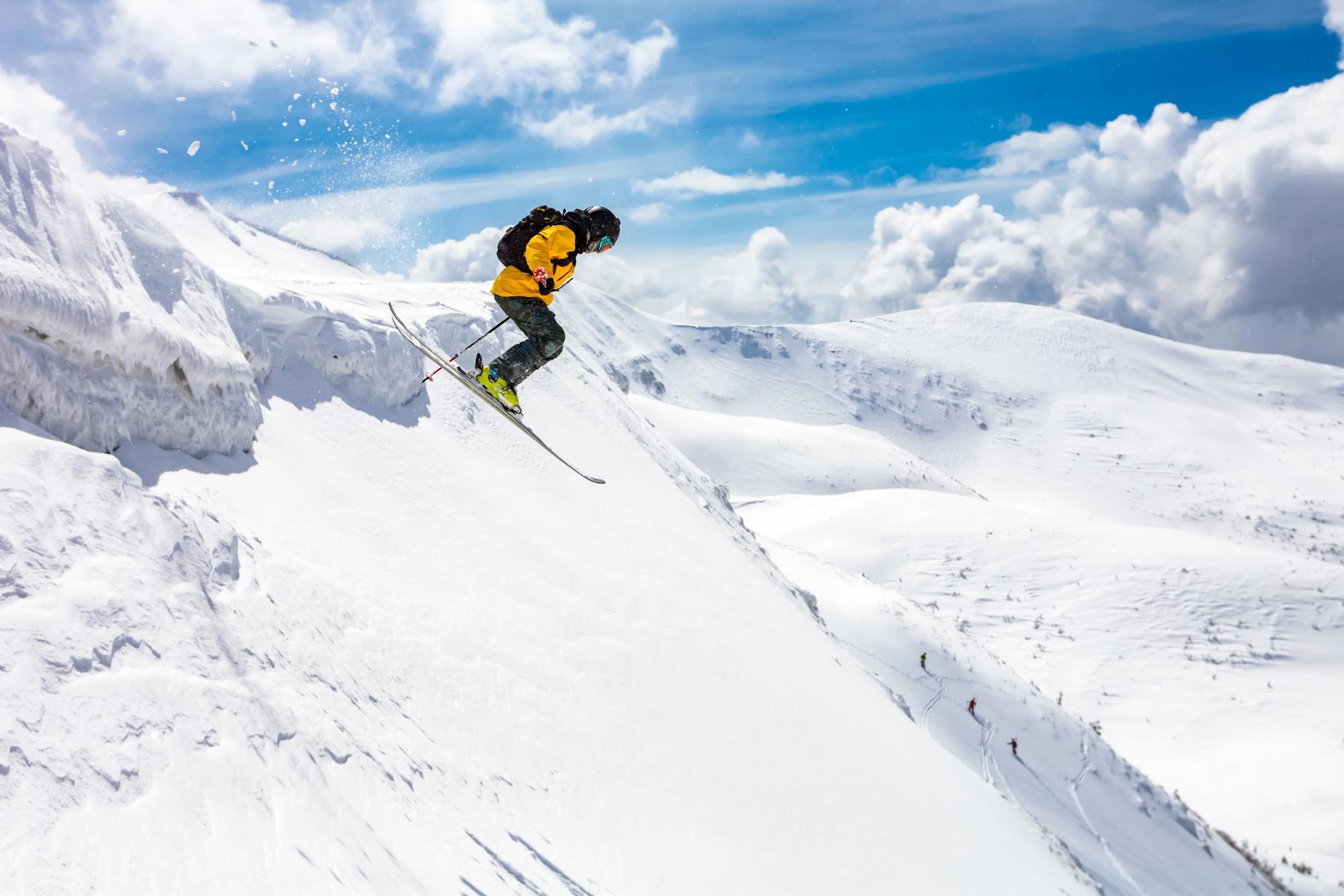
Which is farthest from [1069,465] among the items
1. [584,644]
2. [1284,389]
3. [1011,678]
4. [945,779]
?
[584,644]

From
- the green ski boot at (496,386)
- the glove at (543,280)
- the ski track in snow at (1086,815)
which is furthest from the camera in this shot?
the ski track in snow at (1086,815)

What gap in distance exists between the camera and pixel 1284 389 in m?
174

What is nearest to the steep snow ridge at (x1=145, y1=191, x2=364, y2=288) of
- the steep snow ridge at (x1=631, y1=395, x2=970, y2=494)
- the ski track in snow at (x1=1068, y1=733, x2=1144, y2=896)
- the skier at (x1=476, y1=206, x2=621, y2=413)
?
the steep snow ridge at (x1=631, y1=395, x2=970, y2=494)

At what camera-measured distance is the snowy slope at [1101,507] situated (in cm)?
4153

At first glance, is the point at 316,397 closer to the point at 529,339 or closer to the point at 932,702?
the point at 529,339

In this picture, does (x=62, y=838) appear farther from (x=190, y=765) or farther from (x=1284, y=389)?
(x=1284, y=389)

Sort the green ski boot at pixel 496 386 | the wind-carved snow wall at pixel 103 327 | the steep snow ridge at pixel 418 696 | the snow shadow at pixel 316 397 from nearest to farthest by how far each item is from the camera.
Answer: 1. the steep snow ridge at pixel 418 696
2. the wind-carved snow wall at pixel 103 327
3. the green ski boot at pixel 496 386
4. the snow shadow at pixel 316 397

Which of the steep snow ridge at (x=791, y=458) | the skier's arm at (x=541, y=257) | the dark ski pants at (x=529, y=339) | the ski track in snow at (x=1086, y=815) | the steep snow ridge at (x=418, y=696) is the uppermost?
the skier's arm at (x=541, y=257)

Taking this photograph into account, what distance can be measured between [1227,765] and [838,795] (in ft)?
119

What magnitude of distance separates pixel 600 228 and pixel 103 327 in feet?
17.9

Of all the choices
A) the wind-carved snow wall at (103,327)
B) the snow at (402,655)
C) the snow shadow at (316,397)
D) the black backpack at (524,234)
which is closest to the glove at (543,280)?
the black backpack at (524,234)

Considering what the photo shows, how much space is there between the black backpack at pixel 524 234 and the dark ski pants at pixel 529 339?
0.49 metres

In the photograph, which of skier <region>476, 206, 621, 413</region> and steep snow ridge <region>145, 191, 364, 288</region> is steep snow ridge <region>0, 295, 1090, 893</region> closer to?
skier <region>476, 206, 621, 413</region>

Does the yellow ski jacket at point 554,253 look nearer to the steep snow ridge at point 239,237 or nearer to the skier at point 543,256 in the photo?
the skier at point 543,256
